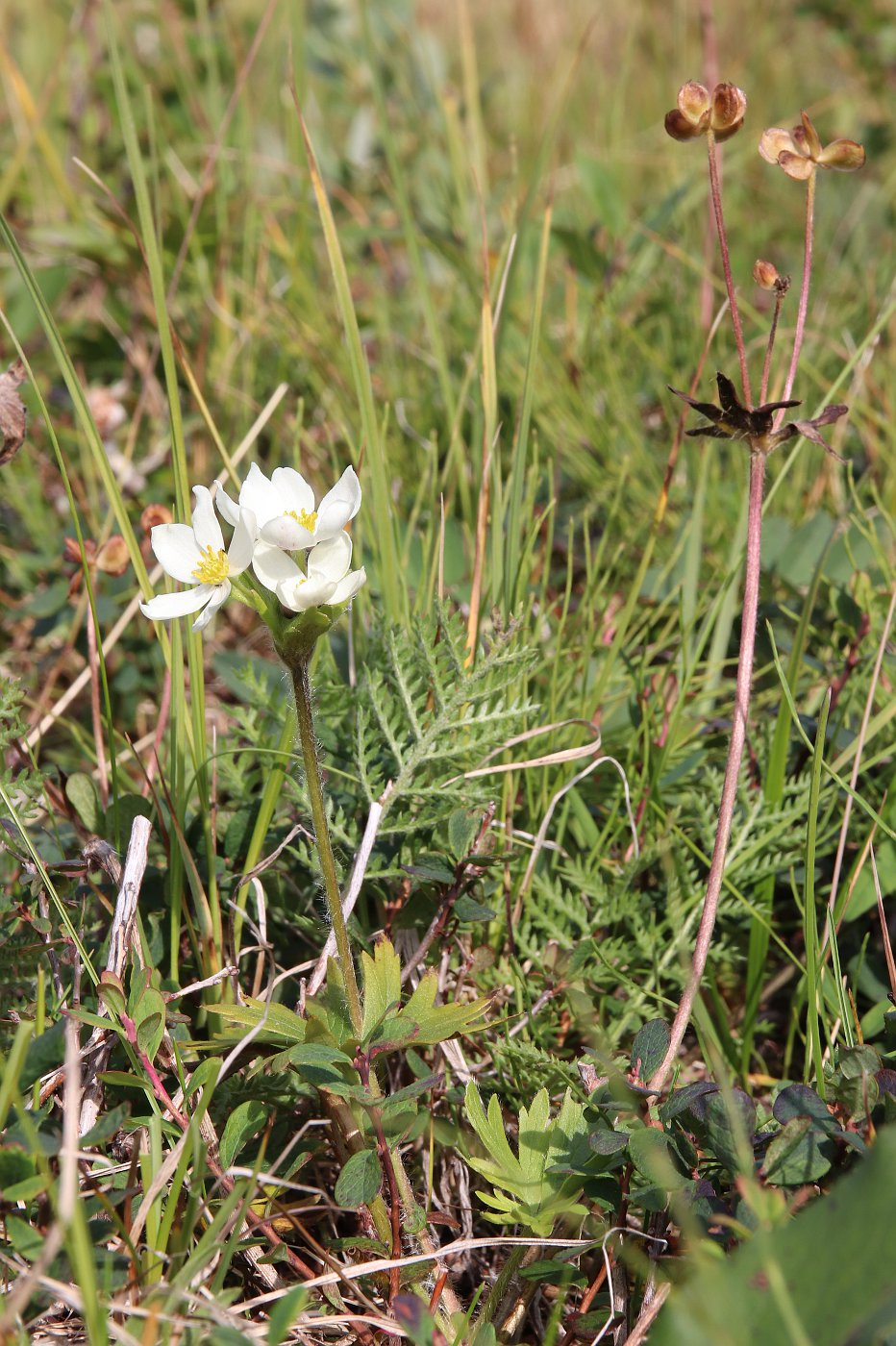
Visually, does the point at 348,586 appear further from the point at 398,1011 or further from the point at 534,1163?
the point at 534,1163

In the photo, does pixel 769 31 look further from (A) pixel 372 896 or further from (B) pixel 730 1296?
(B) pixel 730 1296

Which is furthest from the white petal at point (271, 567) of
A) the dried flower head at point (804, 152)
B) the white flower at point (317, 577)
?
the dried flower head at point (804, 152)

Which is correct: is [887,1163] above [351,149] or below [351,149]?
below

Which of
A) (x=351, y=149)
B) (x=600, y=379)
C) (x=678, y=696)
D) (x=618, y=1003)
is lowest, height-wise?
(x=618, y=1003)

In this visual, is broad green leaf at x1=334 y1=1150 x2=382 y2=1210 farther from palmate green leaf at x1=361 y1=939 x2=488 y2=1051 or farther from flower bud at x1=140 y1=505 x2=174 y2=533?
flower bud at x1=140 y1=505 x2=174 y2=533

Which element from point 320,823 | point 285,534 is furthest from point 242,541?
point 320,823

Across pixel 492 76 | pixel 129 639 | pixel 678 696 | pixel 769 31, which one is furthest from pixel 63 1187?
pixel 769 31

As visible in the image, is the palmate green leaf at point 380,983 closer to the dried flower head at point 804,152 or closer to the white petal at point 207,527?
the white petal at point 207,527

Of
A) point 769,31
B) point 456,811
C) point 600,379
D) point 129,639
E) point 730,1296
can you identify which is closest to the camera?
point 730,1296
